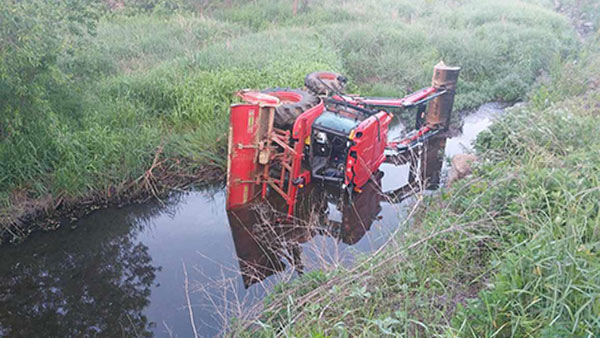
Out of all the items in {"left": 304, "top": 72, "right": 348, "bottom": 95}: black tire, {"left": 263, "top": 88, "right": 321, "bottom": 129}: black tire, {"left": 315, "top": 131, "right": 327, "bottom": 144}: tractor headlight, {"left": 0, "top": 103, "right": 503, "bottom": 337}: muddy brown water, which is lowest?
{"left": 0, "top": 103, "right": 503, "bottom": 337}: muddy brown water

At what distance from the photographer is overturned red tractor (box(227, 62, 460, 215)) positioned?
19.9 ft

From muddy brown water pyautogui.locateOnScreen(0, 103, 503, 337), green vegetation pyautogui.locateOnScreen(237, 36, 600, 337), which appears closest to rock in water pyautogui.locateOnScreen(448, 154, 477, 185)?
muddy brown water pyautogui.locateOnScreen(0, 103, 503, 337)

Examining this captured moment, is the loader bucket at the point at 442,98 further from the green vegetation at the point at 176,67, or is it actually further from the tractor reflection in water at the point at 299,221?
the green vegetation at the point at 176,67

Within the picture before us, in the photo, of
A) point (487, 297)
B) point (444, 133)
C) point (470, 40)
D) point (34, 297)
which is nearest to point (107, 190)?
point (34, 297)

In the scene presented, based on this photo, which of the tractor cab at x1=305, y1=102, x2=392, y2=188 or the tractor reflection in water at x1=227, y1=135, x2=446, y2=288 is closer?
the tractor reflection in water at x1=227, y1=135, x2=446, y2=288

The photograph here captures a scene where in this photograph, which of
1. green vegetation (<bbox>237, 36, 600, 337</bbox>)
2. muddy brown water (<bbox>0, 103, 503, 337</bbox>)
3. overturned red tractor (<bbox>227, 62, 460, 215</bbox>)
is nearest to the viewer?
green vegetation (<bbox>237, 36, 600, 337</bbox>)

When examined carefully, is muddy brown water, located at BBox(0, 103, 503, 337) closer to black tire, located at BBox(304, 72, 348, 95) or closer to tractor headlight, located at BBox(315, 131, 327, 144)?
tractor headlight, located at BBox(315, 131, 327, 144)

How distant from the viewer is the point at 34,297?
5086 millimetres

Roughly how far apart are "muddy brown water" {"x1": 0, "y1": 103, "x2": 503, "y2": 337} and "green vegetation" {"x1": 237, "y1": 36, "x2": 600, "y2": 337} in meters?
0.54

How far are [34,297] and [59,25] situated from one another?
14.1 feet

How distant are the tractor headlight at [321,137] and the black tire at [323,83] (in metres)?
1.32

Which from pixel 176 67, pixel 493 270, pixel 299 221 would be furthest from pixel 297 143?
pixel 176 67

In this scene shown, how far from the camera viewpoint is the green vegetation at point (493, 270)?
2.64 meters

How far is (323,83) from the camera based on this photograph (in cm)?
784
